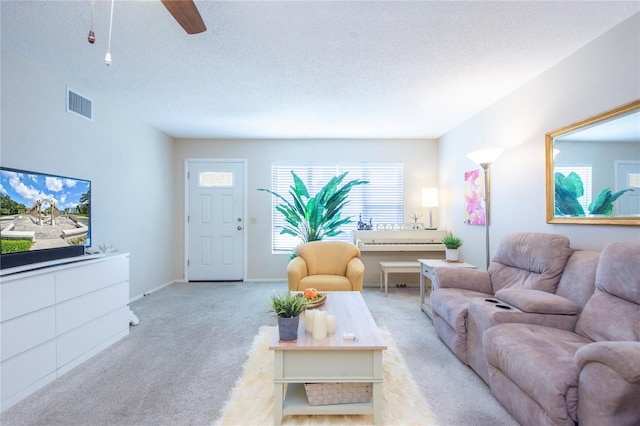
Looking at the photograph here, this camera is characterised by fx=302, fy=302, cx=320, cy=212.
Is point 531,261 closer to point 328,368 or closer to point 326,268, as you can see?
point 328,368

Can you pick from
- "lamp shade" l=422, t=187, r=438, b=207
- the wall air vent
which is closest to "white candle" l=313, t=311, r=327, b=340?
the wall air vent

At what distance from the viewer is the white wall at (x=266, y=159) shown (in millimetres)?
5199

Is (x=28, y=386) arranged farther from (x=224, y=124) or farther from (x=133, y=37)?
(x=224, y=124)

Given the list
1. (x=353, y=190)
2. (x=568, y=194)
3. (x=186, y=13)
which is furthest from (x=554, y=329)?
(x=353, y=190)

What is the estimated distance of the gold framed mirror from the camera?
1997 millimetres

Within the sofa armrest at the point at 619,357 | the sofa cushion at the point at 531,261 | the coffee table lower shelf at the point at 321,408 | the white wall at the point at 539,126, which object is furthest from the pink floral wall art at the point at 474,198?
the coffee table lower shelf at the point at 321,408

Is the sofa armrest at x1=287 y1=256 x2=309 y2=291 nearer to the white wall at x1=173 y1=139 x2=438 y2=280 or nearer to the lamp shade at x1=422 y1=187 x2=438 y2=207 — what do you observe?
the white wall at x1=173 y1=139 x2=438 y2=280

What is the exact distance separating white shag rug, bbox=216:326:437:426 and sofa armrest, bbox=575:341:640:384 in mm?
855

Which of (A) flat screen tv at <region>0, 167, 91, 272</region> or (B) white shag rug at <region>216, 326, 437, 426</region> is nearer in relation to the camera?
(B) white shag rug at <region>216, 326, 437, 426</region>

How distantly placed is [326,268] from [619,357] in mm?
2718

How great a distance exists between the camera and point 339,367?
1.64 metres

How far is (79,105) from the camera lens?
3.07 meters

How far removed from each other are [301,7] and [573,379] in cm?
246

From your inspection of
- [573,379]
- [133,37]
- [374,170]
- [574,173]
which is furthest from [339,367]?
[374,170]
